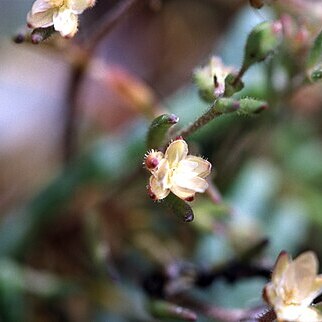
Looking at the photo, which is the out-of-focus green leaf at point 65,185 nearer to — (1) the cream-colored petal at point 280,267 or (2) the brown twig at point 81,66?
(2) the brown twig at point 81,66

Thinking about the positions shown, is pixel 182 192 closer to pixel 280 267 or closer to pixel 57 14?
pixel 280 267

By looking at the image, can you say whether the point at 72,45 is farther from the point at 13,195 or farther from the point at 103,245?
the point at 13,195

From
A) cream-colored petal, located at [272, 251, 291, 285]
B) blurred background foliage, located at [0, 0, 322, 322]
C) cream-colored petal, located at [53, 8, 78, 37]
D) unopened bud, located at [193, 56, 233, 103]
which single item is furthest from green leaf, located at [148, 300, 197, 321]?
cream-colored petal, located at [53, 8, 78, 37]

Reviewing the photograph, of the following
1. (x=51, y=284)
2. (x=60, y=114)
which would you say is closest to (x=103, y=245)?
(x=51, y=284)

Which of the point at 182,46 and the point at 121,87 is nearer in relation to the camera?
the point at 121,87

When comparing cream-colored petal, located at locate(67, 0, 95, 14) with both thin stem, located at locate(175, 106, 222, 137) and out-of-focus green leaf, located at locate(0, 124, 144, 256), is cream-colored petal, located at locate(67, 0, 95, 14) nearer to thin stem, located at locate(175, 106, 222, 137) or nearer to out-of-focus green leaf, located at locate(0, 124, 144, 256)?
thin stem, located at locate(175, 106, 222, 137)

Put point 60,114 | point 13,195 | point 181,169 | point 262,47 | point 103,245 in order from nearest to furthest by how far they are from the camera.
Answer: point 181,169 < point 262,47 < point 103,245 < point 13,195 < point 60,114

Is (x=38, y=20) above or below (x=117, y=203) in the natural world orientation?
above

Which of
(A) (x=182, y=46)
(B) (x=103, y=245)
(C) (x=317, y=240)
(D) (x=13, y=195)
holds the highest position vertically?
(A) (x=182, y=46)
